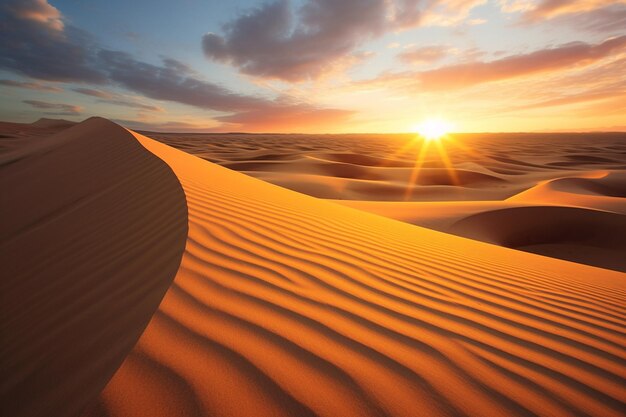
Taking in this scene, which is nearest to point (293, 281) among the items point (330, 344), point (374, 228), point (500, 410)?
point (330, 344)

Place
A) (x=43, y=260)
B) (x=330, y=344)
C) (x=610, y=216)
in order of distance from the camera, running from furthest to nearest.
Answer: (x=610, y=216) → (x=43, y=260) → (x=330, y=344)

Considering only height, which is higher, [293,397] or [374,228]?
[293,397]

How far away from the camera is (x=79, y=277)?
6.14ft

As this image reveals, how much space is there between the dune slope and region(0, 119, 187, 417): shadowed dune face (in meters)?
0.13

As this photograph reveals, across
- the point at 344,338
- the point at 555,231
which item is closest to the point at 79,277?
the point at 344,338

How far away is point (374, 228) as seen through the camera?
3.77 metres

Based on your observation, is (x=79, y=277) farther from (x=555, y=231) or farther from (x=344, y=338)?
(x=555, y=231)

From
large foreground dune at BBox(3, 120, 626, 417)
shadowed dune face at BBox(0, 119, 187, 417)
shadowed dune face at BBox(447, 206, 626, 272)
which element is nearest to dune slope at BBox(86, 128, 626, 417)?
large foreground dune at BBox(3, 120, 626, 417)

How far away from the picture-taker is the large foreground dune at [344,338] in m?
1.03

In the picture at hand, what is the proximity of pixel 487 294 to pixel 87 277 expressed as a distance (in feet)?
8.13

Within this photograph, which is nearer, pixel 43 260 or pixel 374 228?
pixel 43 260

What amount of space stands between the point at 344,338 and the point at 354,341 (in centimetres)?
4

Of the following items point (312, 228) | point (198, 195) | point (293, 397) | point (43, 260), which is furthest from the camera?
point (198, 195)

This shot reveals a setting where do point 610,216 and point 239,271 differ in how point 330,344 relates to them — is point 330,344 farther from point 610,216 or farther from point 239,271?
point 610,216
